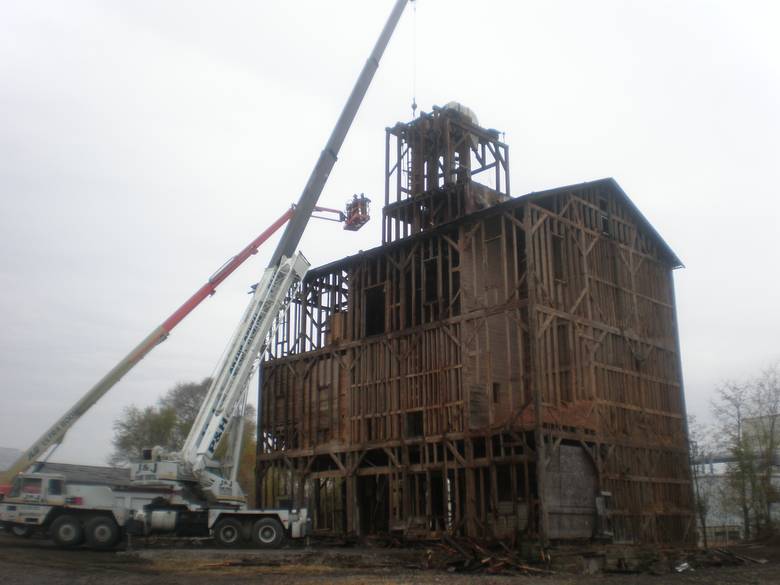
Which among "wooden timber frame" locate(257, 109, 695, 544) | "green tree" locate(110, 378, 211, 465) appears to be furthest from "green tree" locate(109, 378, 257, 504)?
"wooden timber frame" locate(257, 109, 695, 544)

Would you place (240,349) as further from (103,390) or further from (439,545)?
(439,545)

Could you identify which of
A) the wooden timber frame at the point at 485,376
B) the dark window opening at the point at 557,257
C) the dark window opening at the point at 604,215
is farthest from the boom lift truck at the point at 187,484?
the dark window opening at the point at 604,215

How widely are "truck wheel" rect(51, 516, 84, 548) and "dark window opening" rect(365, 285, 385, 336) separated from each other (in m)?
13.6

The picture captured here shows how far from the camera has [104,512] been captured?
23812 mm

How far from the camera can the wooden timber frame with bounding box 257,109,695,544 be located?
88.0ft

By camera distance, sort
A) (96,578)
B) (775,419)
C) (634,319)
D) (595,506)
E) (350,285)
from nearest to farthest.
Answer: (96,578) → (595,506) → (634,319) → (350,285) → (775,419)

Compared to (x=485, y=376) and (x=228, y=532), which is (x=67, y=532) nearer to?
(x=228, y=532)

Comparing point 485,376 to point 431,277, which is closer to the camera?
point 485,376

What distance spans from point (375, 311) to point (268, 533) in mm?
10981

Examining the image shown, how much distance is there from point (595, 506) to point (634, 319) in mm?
8179

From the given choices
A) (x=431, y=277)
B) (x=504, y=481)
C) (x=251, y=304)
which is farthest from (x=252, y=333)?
(x=504, y=481)

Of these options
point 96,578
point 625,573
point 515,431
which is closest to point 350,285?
point 515,431

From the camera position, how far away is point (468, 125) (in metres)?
35.4

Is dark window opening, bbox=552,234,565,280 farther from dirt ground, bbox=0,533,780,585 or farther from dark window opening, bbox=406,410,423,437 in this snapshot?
dirt ground, bbox=0,533,780,585
